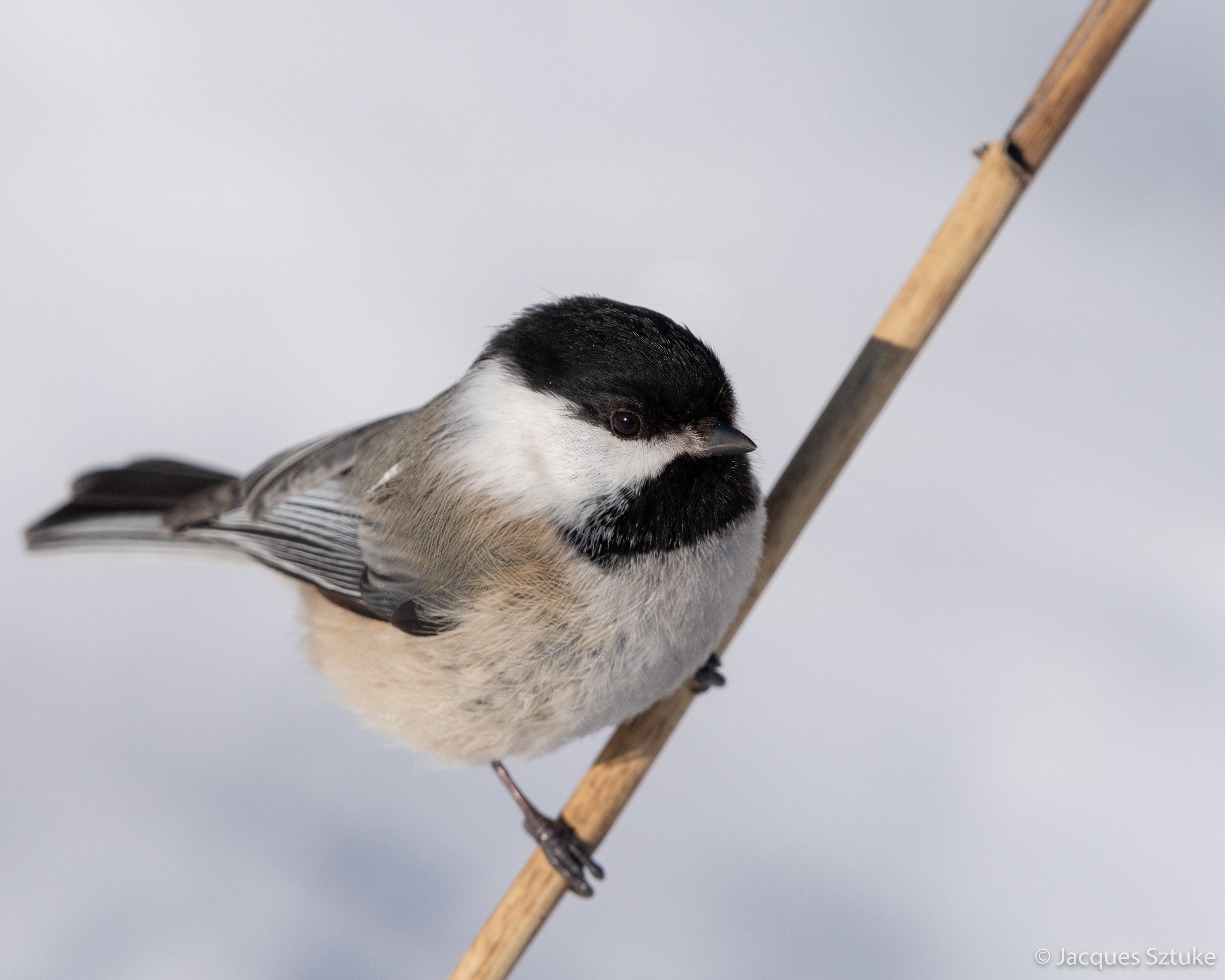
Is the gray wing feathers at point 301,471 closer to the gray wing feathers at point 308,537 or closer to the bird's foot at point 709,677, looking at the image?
the gray wing feathers at point 308,537

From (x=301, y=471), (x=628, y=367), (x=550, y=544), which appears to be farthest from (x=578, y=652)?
(x=301, y=471)

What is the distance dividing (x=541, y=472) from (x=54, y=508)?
107cm

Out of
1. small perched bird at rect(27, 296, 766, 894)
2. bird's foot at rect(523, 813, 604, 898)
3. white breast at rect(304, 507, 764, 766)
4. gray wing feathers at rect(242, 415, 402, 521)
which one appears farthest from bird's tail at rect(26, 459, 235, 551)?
bird's foot at rect(523, 813, 604, 898)

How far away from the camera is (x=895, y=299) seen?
1248mm

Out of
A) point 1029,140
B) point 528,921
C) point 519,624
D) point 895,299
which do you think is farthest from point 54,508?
point 1029,140

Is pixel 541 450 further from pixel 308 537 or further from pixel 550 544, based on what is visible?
pixel 308 537

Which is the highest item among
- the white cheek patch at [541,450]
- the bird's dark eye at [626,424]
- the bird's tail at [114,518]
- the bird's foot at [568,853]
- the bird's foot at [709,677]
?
the bird's dark eye at [626,424]

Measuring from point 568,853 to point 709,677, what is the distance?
353 millimetres

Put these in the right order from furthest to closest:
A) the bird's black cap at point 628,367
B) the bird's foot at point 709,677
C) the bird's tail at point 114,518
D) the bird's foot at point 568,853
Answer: the bird's tail at point 114,518, the bird's foot at point 709,677, the bird's foot at point 568,853, the bird's black cap at point 628,367

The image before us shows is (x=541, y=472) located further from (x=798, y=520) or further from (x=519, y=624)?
(x=798, y=520)

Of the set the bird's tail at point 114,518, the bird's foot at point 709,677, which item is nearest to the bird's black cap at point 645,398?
the bird's foot at point 709,677

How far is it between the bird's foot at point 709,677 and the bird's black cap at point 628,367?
0.53m

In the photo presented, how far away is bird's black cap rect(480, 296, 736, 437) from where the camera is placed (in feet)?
3.47

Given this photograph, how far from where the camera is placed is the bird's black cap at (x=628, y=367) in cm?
106
